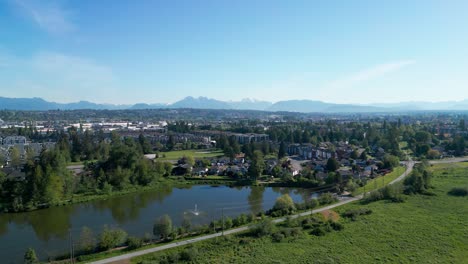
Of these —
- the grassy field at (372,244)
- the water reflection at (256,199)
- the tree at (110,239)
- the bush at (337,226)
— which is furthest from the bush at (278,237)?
the tree at (110,239)

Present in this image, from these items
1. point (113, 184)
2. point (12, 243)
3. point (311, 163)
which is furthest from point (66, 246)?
point (311, 163)

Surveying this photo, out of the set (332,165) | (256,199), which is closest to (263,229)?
(256,199)

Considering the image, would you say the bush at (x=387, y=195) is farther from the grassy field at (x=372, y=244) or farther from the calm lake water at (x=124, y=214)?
the calm lake water at (x=124, y=214)

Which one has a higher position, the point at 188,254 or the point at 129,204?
the point at 188,254

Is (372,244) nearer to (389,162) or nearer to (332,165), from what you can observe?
(332,165)

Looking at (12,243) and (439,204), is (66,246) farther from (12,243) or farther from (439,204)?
(439,204)

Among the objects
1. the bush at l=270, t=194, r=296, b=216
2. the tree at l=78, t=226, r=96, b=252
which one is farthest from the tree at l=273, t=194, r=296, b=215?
the tree at l=78, t=226, r=96, b=252
